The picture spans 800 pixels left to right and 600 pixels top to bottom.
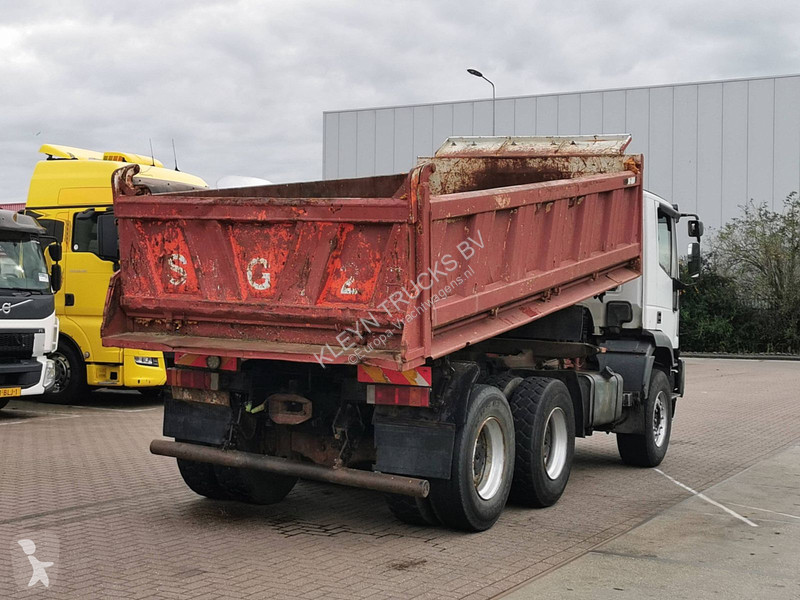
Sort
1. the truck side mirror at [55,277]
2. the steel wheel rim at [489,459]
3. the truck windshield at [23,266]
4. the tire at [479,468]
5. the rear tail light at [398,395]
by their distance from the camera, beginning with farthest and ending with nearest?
the truck side mirror at [55,277] → the truck windshield at [23,266] → the steel wheel rim at [489,459] → the tire at [479,468] → the rear tail light at [398,395]

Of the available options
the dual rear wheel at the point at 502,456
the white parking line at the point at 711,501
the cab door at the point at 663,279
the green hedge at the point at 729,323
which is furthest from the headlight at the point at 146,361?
the green hedge at the point at 729,323

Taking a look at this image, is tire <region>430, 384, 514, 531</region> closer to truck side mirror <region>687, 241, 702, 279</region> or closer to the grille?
truck side mirror <region>687, 241, 702, 279</region>

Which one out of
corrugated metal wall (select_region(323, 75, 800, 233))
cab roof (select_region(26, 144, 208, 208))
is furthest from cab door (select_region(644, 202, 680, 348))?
corrugated metal wall (select_region(323, 75, 800, 233))

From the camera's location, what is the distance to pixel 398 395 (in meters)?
6.86

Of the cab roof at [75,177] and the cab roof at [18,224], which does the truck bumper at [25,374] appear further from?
the cab roof at [75,177]

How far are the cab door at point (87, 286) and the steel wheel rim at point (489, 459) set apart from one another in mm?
8818

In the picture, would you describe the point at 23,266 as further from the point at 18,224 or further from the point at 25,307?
the point at 25,307

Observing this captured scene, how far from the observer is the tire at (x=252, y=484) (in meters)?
7.86

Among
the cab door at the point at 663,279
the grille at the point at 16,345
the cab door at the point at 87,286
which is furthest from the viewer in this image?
the cab door at the point at 87,286

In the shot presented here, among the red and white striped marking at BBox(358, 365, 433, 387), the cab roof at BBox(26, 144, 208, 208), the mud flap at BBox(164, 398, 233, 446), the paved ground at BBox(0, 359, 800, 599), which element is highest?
the cab roof at BBox(26, 144, 208, 208)

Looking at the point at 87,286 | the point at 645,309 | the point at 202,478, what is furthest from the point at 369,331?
the point at 87,286

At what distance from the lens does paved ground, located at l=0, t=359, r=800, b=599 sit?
19.4 ft

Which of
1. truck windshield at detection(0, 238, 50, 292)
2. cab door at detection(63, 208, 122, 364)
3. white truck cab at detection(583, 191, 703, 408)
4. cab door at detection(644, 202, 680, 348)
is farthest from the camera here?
cab door at detection(63, 208, 122, 364)

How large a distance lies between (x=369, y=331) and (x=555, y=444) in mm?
2580
